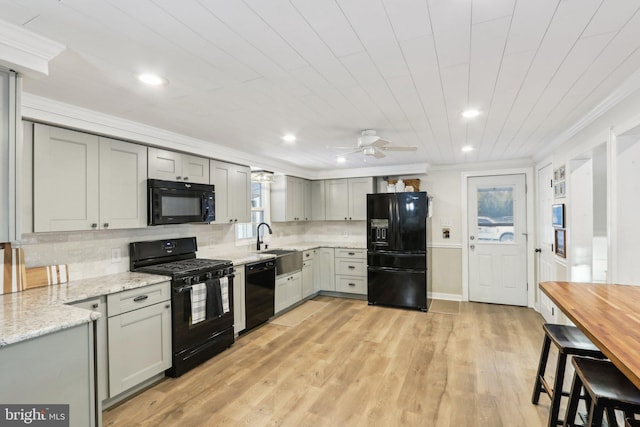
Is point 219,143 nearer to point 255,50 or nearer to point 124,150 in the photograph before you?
point 124,150

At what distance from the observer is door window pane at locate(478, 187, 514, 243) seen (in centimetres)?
492

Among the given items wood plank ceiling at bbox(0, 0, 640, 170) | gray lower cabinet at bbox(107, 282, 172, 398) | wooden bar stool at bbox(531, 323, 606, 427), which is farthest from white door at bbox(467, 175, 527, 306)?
gray lower cabinet at bbox(107, 282, 172, 398)

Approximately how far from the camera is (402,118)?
109 inches

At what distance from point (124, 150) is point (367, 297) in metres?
3.98

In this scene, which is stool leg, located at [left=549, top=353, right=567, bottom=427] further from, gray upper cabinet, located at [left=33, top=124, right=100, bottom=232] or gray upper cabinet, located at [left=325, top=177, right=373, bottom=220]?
gray upper cabinet, located at [left=325, top=177, right=373, bottom=220]

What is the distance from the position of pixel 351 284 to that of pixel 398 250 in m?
1.07

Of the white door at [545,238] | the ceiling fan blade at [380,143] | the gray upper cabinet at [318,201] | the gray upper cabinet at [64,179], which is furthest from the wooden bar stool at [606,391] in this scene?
the gray upper cabinet at [318,201]

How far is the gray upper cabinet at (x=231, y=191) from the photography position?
3789mm

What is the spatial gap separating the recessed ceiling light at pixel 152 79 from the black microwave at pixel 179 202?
1.24 metres

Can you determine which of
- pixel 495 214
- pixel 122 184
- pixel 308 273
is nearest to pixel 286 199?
pixel 308 273

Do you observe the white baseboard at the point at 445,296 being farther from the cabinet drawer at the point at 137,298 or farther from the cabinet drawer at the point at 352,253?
the cabinet drawer at the point at 137,298

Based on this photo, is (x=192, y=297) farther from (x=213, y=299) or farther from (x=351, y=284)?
(x=351, y=284)

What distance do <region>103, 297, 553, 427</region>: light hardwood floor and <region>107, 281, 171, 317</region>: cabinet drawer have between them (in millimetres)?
722

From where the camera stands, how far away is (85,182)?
253 centimetres
